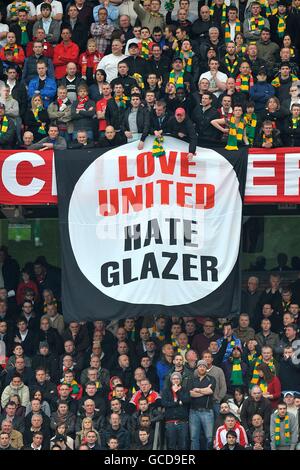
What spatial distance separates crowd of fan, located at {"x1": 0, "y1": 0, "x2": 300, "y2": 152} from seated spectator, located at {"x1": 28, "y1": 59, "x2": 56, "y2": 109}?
0.6 inches

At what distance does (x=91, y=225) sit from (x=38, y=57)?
3.40 m

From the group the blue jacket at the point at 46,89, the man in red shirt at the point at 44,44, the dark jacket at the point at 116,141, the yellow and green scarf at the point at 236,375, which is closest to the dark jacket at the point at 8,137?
the blue jacket at the point at 46,89

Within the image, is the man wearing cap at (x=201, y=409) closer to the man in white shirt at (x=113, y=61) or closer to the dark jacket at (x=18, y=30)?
the man in white shirt at (x=113, y=61)

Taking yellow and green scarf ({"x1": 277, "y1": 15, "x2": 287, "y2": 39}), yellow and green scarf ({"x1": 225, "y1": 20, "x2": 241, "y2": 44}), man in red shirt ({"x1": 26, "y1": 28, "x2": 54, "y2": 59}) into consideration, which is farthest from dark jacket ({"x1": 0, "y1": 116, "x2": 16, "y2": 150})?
yellow and green scarf ({"x1": 277, "y1": 15, "x2": 287, "y2": 39})

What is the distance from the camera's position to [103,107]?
2534cm

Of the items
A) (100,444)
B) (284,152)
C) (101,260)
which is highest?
(284,152)

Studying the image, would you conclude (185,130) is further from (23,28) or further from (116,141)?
(23,28)

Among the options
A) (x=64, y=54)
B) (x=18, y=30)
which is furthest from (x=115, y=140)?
(x=18, y=30)

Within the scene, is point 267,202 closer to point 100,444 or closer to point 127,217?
point 127,217

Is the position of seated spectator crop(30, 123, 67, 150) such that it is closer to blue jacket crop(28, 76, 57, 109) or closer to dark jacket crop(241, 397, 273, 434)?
blue jacket crop(28, 76, 57, 109)

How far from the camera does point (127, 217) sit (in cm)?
2481

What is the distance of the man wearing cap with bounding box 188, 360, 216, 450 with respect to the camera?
23.8m
